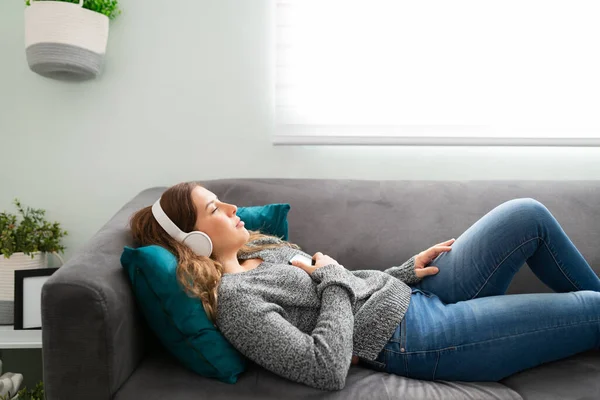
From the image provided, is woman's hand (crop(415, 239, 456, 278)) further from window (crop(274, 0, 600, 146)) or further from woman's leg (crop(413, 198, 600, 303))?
window (crop(274, 0, 600, 146))

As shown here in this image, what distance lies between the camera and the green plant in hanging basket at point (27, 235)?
208cm

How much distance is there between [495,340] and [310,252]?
717 mm

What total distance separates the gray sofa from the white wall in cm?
31

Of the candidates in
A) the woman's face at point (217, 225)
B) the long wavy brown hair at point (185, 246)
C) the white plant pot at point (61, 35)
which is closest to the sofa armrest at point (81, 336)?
the long wavy brown hair at point (185, 246)

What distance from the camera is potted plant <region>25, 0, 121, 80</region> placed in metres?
2.00

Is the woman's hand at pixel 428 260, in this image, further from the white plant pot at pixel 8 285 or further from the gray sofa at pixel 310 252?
the white plant pot at pixel 8 285

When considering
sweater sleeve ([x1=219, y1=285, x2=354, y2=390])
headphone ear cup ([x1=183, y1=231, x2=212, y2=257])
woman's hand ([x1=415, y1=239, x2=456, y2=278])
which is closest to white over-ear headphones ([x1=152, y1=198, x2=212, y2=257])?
headphone ear cup ([x1=183, y1=231, x2=212, y2=257])

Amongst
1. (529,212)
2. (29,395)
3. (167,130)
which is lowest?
(29,395)

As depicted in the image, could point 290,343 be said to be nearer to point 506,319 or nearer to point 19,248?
point 506,319

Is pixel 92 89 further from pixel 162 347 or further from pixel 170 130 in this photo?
pixel 162 347

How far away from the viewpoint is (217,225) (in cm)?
155

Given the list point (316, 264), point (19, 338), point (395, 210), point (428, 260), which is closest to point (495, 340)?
point (428, 260)

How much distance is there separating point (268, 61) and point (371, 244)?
83cm

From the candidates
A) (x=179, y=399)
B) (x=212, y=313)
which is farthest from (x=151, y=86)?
(x=179, y=399)
